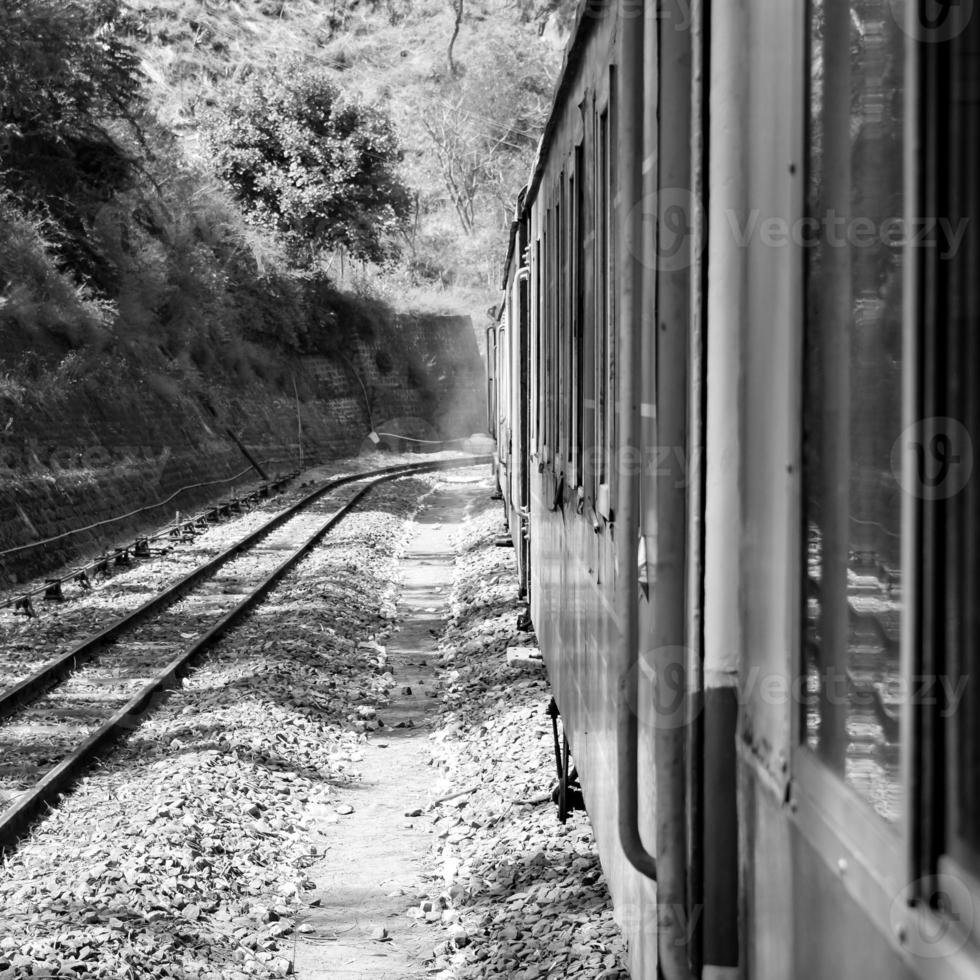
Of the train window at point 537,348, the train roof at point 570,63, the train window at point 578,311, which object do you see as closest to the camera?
the train roof at point 570,63

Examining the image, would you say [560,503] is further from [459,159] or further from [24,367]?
[459,159]

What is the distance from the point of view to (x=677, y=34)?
2.31 metres

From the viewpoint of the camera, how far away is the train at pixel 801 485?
46.1 inches

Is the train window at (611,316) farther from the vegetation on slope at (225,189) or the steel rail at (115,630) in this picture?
the vegetation on slope at (225,189)

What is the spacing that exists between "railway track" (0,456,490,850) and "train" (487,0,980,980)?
4989 millimetres

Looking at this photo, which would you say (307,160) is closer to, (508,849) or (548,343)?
(548,343)

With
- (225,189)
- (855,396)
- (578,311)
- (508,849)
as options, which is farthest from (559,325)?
(225,189)

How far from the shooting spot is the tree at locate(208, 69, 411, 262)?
4281 cm

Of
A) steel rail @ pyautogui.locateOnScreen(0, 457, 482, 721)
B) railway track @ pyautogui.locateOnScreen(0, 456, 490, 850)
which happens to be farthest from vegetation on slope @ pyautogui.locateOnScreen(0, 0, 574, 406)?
railway track @ pyautogui.locateOnScreen(0, 456, 490, 850)

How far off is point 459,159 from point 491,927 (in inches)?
2489

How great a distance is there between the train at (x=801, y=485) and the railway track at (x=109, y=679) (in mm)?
4989

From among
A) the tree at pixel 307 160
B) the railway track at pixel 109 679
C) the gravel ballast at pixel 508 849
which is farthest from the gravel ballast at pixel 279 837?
the tree at pixel 307 160

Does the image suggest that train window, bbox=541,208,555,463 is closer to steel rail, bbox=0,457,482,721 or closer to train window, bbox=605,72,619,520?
train window, bbox=605,72,619,520

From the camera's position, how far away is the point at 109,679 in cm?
1036
